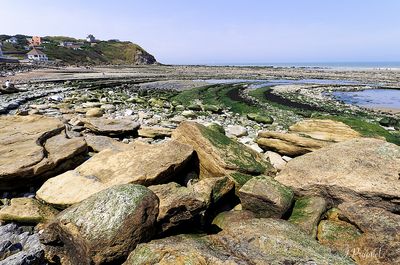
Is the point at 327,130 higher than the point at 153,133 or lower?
higher

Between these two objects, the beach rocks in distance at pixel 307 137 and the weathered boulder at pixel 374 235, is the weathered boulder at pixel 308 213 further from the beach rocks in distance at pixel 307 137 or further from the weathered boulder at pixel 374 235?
the beach rocks in distance at pixel 307 137

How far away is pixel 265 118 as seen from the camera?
2202cm

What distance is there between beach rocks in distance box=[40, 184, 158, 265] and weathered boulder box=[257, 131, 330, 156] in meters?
6.94

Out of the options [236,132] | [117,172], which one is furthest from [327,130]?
[117,172]

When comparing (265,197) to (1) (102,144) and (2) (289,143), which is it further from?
(1) (102,144)

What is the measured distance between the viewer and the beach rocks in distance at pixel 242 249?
516 centimetres

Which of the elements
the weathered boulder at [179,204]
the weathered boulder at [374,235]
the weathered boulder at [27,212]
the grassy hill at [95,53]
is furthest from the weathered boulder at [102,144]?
the grassy hill at [95,53]

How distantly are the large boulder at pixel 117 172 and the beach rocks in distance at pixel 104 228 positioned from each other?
5.32 feet

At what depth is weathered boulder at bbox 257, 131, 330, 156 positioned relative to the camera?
11.5 metres

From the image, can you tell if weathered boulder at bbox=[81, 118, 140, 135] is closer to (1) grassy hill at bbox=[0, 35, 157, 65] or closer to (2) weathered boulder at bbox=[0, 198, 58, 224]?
(2) weathered boulder at bbox=[0, 198, 58, 224]

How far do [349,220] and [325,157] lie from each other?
2451mm

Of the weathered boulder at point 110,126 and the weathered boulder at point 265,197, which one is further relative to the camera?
the weathered boulder at point 110,126

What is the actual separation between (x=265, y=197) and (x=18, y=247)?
5.38m

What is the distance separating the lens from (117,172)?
8.89 m
